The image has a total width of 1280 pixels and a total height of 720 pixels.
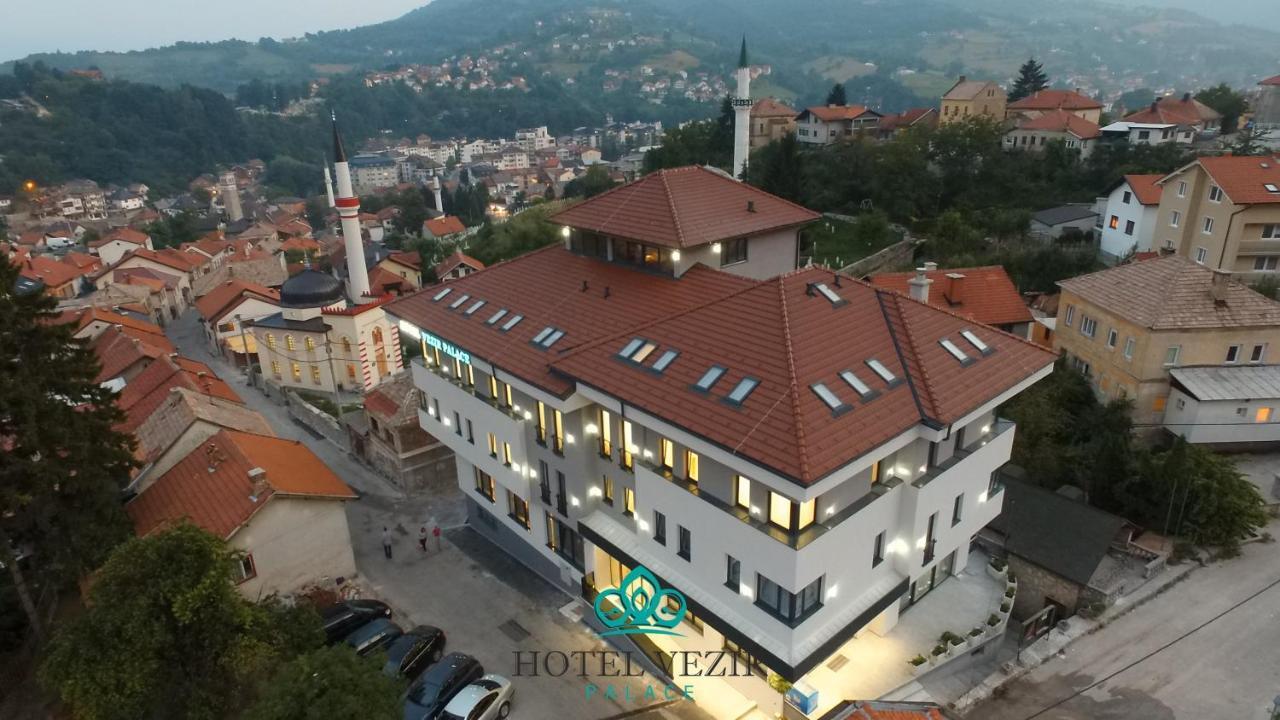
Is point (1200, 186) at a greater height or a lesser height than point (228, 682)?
greater

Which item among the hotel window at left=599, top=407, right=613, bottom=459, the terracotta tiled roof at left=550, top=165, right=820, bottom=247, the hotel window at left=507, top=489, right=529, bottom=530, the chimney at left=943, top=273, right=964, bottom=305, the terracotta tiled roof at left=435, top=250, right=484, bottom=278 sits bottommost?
the terracotta tiled roof at left=435, top=250, right=484, bottom=278

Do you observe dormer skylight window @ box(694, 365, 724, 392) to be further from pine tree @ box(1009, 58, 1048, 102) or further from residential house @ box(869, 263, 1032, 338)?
pine tree @ box(1009, 58, 1048, 102)

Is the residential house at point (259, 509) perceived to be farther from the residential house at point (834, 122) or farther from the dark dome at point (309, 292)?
the residential house at point (834, 122)

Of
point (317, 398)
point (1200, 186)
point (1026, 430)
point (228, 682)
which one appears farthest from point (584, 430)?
point (1200, 186)

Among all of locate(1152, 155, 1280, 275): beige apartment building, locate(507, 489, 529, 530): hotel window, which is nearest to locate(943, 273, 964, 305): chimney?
locate(1152, 155, 1280, 275): beige apartment building

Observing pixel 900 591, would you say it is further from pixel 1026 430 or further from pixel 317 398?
pixel 317 398

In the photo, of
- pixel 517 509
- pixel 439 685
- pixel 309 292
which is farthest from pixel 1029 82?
pixel 439 685
